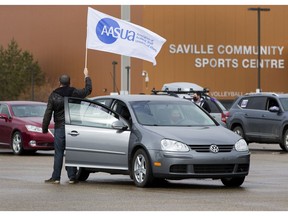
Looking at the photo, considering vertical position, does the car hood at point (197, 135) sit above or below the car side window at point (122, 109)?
below

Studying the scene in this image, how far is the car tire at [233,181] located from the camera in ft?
48.6

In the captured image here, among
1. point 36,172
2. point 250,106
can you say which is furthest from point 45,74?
point 36,172

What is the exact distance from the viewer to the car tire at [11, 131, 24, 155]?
25.3 meters

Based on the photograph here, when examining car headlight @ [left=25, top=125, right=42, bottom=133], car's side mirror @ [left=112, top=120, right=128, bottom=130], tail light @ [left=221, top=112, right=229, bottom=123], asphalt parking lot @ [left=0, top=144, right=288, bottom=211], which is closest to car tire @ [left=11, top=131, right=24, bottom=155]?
car headlight @ [left=25, top=125, right=42, bottom=133]

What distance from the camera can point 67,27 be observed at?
315 feet

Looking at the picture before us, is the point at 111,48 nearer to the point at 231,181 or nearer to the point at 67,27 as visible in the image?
the point at 231,181

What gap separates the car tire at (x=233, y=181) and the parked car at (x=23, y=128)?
10.5 metres

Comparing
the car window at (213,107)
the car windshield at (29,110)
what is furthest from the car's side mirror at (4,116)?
the car window at (213,107)

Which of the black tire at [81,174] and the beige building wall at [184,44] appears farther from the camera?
the beige building wall at [184,44]

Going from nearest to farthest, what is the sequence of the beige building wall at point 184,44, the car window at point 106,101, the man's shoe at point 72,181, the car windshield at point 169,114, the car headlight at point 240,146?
1. the car headlight at point 240,146
2. the car windshield at point 169,114
3. the man's shoe at point 72,181
4. the car window at point 106,101
5. the beige building wall at point 184,44

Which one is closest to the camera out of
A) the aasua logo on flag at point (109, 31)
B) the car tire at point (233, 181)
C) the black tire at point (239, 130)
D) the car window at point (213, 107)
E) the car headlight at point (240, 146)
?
the car headlight at point (240, 146)

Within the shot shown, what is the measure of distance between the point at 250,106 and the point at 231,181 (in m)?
13.8

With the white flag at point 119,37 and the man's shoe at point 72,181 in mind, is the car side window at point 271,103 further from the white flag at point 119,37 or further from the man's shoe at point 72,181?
the man's shoe at point 72,181

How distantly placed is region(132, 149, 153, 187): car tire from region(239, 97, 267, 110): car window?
13.5 metres
